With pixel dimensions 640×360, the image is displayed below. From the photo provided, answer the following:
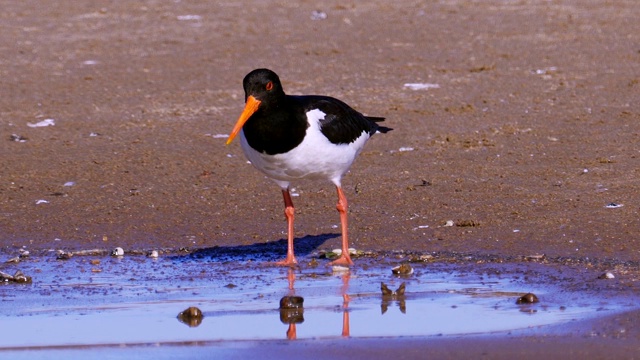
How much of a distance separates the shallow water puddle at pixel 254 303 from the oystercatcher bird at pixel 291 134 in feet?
1.78

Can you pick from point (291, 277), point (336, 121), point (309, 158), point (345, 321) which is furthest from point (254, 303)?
point (336, 121)

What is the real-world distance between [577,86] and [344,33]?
12.1 ft

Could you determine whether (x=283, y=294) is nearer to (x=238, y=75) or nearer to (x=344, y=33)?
(x=238, y=75)

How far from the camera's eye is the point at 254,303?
665 cm

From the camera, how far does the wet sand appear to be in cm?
834

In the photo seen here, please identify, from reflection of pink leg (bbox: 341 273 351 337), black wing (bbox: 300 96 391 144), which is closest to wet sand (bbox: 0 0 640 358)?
reflection of pink leg (bbox: 341 273 351 337)

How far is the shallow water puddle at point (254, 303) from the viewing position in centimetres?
600

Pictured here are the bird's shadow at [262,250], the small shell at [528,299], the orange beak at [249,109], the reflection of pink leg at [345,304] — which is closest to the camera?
the reflection of pink leg at [345,304]

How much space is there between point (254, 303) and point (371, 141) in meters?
4.25

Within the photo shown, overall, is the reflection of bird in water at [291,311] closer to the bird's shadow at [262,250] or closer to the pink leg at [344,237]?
the pink leg at [344,237]

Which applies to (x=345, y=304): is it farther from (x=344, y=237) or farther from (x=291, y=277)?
(x=344, y=237)

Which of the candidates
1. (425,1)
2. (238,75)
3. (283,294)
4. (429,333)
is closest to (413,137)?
(238,75)

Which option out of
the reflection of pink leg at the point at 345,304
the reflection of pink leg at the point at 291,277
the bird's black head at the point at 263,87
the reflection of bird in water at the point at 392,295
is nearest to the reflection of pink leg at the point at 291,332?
the reflection of pink leg at the point at 345,304

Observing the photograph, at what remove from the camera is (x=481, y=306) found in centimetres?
639
